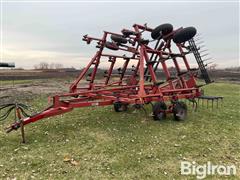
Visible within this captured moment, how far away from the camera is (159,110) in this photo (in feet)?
24.2

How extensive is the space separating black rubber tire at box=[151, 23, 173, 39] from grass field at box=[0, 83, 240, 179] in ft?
10.6

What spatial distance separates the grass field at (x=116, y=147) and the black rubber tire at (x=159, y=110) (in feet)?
0.71

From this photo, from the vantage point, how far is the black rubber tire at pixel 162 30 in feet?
27.1

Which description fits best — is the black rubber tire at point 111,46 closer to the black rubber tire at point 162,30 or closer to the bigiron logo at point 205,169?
the black rubber tire at point 162,30

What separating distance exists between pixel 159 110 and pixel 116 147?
2651 mm

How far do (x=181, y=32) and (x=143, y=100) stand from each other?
323 cm

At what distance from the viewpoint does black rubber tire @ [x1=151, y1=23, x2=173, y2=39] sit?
827cm

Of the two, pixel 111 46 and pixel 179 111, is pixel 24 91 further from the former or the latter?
pixel 179 111

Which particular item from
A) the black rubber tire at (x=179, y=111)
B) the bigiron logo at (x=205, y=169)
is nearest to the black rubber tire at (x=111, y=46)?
the black rubber tire at (x=179, y=111)

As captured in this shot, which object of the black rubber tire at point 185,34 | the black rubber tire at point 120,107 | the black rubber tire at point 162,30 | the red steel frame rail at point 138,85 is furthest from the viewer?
the black rubber tire at point 120,107

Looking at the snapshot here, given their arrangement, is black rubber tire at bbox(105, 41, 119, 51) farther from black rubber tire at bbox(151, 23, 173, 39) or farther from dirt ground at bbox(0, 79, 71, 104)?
dirt ground at bbox(0, 79, 71, 104)

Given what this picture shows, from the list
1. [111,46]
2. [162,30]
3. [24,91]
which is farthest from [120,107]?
[24,91]

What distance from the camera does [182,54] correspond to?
8.74 m

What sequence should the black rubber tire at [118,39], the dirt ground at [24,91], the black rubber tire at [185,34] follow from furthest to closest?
the dirt ground at [24,91]
the black rubber tire at [118,39]
the black rubber tire at [185,34]
